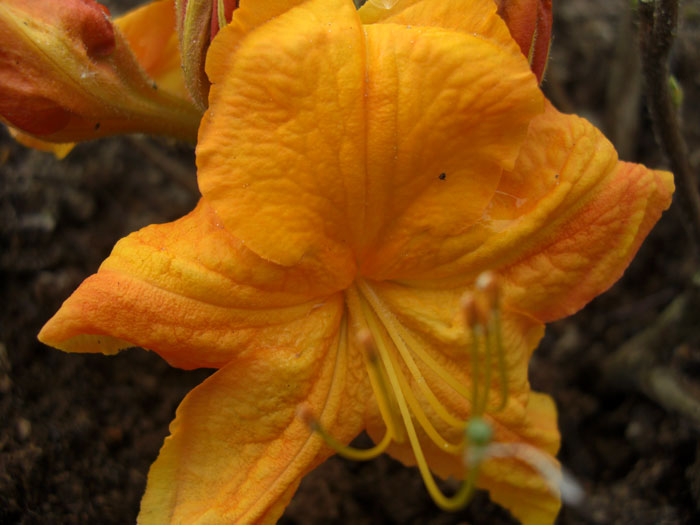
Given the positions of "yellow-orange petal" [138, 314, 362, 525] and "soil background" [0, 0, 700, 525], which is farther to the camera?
"soil background" [0, 0, 700, 525]

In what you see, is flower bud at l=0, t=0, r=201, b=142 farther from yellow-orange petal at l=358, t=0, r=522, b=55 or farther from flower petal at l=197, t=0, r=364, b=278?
yellow-orange petal at l=358, t=0, r=522, b=55

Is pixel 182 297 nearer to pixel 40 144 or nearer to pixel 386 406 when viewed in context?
pixel 386 406

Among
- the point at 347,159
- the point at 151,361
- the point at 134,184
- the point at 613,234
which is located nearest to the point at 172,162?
the point at 134,184

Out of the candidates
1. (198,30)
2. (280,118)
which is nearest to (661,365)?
(280,118)

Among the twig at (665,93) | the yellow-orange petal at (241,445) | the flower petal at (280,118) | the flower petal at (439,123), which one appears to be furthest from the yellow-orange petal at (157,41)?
the twig at (665,93)

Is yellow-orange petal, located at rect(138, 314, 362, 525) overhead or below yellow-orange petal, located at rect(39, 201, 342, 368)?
below

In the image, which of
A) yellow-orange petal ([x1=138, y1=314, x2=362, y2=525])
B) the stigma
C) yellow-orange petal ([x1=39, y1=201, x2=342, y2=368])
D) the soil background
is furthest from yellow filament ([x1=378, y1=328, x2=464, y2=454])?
the soil background

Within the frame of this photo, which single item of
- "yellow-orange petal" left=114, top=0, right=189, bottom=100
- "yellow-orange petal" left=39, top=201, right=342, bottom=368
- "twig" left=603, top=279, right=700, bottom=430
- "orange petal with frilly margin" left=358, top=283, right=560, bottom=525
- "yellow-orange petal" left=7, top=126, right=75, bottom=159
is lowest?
"twig" left=603, top=279, right=700, bottom=430

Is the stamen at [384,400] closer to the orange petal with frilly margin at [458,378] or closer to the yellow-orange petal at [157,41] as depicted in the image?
the orange petal with frilly margin at [458,378]
